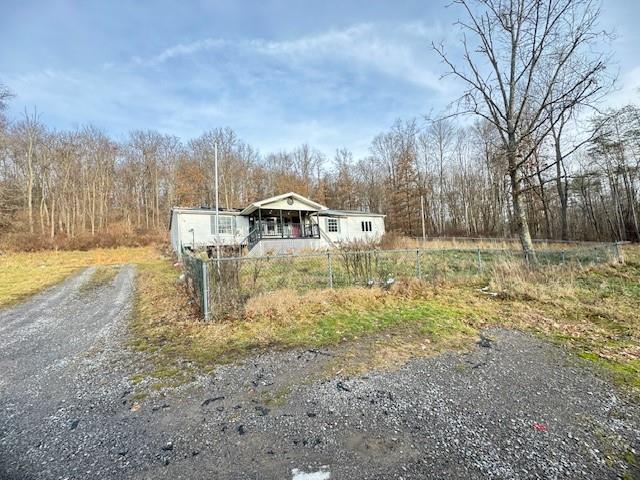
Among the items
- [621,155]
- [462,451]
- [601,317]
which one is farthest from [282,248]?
[621,155]

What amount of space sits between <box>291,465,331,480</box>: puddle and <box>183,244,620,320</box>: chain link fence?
4.10 m

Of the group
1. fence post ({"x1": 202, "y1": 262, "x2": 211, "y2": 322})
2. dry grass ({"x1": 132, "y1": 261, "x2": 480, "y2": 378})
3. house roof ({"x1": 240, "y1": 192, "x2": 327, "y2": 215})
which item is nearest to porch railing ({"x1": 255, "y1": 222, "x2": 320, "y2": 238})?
house roof ({"x1": 240, "y1": 192, "x2": 327, "y2": 215})

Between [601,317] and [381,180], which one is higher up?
[381,180]

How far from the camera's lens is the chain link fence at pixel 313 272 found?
5910mm

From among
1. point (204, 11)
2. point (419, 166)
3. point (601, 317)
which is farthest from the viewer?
point (419, 166)

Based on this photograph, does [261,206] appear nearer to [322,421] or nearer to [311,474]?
[322,421]

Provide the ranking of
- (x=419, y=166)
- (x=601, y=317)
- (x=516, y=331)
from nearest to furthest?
(x=516, y=331) < (x=601, y=317) < (x=419, y=166)

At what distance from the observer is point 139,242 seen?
25328 mm

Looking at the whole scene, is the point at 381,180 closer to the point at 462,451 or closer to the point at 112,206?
the point at 112,206

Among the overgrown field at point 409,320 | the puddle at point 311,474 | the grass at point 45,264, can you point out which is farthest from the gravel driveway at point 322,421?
the grass at point 45,264

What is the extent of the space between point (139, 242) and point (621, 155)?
3961cm

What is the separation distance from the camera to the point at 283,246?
18859 millimetres

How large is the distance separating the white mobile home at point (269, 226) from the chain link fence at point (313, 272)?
6.25 metres

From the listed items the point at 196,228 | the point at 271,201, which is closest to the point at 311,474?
the point at 271,201
